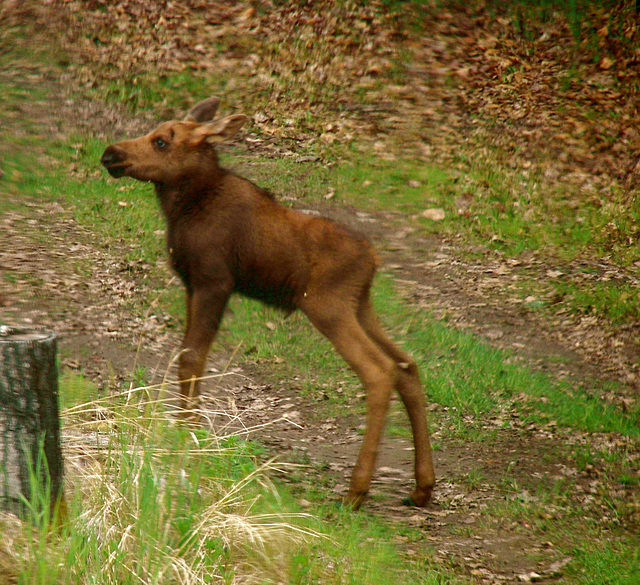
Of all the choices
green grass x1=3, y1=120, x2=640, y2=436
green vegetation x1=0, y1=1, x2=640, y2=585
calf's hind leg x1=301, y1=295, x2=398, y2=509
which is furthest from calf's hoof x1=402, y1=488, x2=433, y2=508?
green grass x1=3, y1=120, x2=640, y2=436

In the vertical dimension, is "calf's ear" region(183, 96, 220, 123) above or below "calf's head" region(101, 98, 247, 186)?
above

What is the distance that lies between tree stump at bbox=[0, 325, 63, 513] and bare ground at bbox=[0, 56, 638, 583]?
1.16 m

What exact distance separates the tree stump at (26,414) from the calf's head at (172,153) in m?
2.13

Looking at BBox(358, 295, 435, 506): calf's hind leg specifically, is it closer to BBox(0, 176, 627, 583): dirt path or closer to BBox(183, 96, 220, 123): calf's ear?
BBox(0, 176, 627, 583): dirt path

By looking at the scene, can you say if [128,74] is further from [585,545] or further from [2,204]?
[585,545]

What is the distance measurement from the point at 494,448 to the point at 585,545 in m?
1.47

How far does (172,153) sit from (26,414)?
2569 mm

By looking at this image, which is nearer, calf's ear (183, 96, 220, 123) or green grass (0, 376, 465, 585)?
green grass (0, 376, 465, 585)

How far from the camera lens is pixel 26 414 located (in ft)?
11.5

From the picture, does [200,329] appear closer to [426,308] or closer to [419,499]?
[419,499]

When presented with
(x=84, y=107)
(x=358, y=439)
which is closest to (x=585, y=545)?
(x=358, y=439)

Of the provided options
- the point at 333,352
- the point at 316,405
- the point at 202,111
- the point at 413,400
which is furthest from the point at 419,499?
the point at 202,111

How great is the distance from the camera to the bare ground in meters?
5.17

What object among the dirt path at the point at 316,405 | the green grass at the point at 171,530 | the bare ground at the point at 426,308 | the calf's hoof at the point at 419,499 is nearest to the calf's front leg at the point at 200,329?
the dirt path at the point at 316,405
